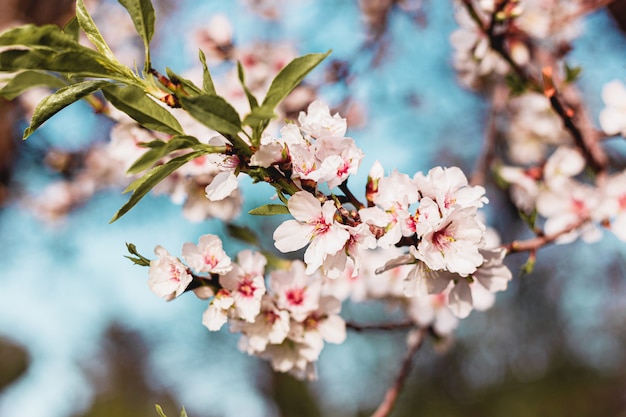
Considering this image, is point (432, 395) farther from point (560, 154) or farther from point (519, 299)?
point (560, 154)

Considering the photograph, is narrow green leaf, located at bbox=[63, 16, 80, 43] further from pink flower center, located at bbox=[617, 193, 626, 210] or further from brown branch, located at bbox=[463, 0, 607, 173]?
pink flower center, located at bbox=[617, 193, 626, 210]

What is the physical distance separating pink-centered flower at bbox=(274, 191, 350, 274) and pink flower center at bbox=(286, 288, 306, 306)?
0.71 feet

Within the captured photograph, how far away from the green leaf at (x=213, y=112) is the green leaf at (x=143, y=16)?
0.17 m

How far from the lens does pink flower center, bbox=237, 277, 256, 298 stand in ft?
3.14

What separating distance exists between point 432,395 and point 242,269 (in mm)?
8860

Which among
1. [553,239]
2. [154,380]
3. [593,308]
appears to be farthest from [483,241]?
[154,380]

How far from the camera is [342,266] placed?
800 millimetres

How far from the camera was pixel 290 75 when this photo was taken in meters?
0.67

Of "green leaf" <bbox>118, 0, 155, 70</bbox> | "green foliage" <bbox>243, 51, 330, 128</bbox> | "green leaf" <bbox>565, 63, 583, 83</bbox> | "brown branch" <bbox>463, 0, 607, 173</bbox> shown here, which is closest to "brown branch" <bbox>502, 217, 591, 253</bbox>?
"brown branch" <bbox>463, 0, 607, 173</bbox>

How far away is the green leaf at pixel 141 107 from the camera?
0.66m

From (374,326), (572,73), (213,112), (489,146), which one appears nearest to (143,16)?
(213,112)

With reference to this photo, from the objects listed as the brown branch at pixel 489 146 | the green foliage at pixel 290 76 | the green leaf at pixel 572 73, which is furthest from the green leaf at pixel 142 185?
the brown branch at pixel 489 146

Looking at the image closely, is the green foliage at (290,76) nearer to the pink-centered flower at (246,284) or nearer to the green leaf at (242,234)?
the pink-centered flower at (246,284)

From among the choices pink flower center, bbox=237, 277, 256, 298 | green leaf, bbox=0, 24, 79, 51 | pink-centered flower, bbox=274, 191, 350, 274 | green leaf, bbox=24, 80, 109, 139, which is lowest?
pink flower center, bbox=237, 277, 256, 298
